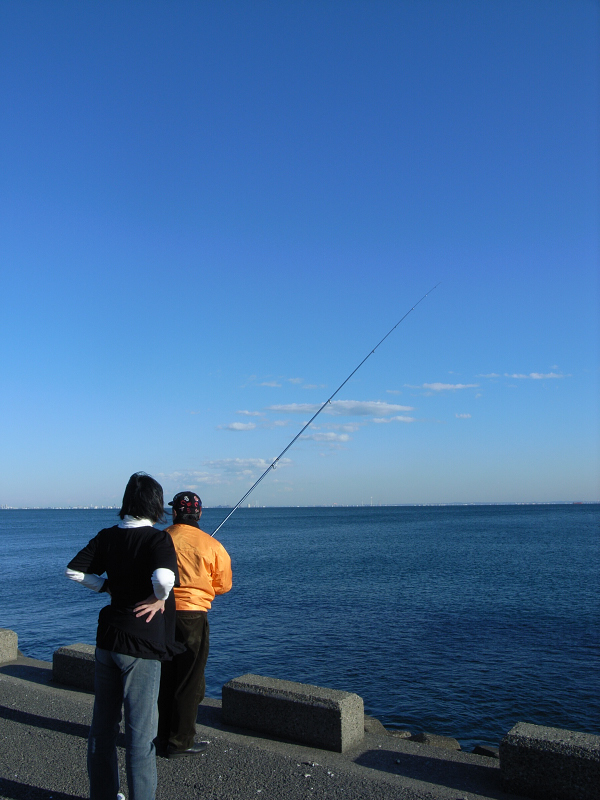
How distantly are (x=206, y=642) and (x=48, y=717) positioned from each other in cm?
168

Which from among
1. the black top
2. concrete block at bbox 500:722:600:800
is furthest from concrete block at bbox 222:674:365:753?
the black top

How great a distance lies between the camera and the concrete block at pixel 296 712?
4.23m

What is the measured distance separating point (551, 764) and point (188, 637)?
235cm

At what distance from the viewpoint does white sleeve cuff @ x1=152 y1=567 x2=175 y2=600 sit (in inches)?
119

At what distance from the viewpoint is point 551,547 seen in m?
51.4

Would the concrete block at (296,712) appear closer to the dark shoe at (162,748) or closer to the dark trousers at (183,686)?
the dark trousers at (183,686)

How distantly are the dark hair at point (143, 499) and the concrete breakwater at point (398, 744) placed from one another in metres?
1.91

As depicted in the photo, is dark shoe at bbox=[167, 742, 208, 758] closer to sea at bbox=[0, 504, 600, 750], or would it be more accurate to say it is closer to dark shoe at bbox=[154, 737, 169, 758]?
dark shoe at bbox=[154, 737, 169, 758]

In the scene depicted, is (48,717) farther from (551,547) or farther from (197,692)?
(551,547)

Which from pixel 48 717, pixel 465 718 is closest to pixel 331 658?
pixel 465 718

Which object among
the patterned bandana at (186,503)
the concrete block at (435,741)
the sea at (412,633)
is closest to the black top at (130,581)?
the patterned bandana at (186,503)

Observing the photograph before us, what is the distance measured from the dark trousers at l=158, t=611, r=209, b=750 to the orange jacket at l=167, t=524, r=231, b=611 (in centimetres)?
9

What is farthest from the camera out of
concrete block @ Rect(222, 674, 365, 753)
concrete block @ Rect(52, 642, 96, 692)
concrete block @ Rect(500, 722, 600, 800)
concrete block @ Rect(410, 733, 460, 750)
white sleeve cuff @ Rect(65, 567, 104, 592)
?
concrete block @ Rect(410, 733, 460, 750)

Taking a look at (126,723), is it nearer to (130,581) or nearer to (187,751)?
(130,581)
